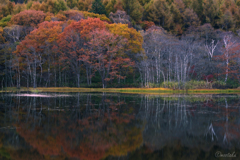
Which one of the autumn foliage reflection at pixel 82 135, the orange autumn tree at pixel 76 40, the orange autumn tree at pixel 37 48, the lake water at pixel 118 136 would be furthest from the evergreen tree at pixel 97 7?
the autumn foliage reflection at pixel 82 135

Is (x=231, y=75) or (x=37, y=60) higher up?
(x=37, y=60)

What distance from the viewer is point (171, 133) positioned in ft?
41.9

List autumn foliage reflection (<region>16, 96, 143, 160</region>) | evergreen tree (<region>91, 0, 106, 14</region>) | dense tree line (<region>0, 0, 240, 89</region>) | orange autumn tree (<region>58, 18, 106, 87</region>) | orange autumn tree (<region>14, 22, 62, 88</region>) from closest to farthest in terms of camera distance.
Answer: autumn foliage reflection (<region>16, 96, 143, 160</region>)
dense tree line (<region>0, 0, 240, 89</region>)
orange autumn tree (<region>58, 18, 106, 87</region>)
orange autumn tree (<region>14, 22, 62, 88</region>)
evergreen tree (<region>91, 0, 106, 14</region>)

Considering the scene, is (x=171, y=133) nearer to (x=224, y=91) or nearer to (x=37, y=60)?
(x=224, y=91)

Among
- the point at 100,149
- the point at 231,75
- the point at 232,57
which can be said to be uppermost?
the point at 232,57

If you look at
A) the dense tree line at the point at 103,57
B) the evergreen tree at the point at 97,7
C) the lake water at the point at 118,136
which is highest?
the evergreen tree at the point at 97,7

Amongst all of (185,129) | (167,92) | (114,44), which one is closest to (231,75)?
(167,92)

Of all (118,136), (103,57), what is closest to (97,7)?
(103,57)

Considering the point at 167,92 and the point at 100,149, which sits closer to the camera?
the point at 100,149

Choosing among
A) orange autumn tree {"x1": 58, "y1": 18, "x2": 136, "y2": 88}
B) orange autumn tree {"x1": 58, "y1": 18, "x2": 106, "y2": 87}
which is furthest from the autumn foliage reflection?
orange autumn tree {"x1": 58, "y1": 18, "x2": 106, "y2": 87}

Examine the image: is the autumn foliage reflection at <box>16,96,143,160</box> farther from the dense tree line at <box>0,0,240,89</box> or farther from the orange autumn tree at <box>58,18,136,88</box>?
the orange autumn tree at <box>58,18,136,88</box>

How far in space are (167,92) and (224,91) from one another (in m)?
9.75

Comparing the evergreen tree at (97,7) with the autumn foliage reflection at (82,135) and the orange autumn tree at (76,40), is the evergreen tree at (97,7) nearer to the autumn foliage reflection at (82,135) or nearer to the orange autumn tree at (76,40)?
the orange autumn tree at (76,40)

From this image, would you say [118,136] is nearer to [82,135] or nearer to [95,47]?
[82,135]
